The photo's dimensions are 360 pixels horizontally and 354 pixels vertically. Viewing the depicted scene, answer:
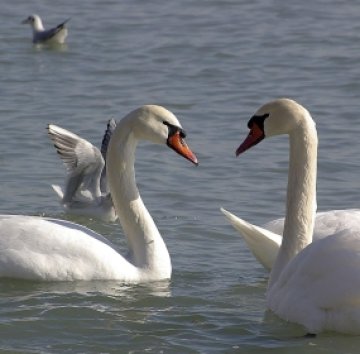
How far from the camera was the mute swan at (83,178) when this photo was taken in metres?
10.8

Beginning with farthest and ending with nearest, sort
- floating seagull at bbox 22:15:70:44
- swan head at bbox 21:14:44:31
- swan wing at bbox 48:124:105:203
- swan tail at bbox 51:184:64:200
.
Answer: swan head at bbox 21:14:44:31 < floating seagull at bbox 22:15:70:44 < swan tail at bbox 51:184:64:200 < swan wing at bbox 48:124:105:203

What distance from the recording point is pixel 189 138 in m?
13.0

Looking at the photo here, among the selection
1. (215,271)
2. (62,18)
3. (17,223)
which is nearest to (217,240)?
(215,271)

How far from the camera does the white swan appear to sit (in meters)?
8.63

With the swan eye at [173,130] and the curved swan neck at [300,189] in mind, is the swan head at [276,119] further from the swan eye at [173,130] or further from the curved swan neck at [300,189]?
the swan eye at [173,130]

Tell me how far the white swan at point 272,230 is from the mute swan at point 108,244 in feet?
1.93

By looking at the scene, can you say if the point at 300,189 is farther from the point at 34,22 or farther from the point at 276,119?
the point at 34,22

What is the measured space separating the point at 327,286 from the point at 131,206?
2.39 meters

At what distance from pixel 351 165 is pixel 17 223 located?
3.81m

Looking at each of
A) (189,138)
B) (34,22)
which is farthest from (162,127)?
(34,22)

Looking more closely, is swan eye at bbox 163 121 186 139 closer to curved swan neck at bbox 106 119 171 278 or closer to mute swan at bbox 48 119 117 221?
curved swan neck at bbox 106 119 171 278

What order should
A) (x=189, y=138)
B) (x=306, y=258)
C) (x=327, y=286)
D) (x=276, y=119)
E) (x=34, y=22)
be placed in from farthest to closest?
(x=34, y=22) < (x=189, y=138) < (x=276, y=119) < (x=306, y=258) < (x=327, y=286)

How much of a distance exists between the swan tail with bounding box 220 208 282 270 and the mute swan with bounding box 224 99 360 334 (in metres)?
0.58

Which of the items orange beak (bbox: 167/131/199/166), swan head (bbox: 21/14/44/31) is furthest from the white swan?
swan head (bbox: 21/14/44/31)
